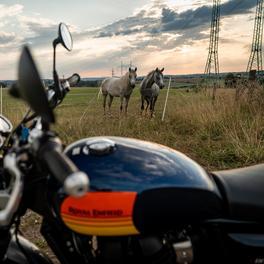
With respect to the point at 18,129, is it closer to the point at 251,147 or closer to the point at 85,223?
the point at 85,223

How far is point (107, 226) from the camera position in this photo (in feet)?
4.31

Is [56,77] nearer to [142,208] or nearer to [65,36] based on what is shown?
[65,36]

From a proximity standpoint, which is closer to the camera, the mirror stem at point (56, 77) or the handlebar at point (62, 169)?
the handlebar at point (62, 169)

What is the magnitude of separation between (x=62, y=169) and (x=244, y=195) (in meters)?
0.76

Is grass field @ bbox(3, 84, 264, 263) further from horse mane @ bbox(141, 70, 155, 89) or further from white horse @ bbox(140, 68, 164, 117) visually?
horse mane @ bbox(141, 70, 155, 89)

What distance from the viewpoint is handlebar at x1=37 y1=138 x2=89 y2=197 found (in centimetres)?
96

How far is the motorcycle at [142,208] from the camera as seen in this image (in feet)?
4.31

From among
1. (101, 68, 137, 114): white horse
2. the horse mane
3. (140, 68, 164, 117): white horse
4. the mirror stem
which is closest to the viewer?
the mirror stem

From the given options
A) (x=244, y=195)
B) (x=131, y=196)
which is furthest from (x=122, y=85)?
(x=131, y=196)

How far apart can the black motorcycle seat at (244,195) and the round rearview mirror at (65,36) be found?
0.83 metres

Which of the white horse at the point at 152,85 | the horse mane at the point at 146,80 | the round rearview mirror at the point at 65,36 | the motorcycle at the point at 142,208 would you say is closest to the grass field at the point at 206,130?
the white horse at the point at 152,85

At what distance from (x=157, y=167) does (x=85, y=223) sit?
32 cm

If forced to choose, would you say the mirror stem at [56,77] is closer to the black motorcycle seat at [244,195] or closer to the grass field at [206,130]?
the black motorcycle seat at [244,195]

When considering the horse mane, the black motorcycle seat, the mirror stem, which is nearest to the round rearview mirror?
the mirror stem
